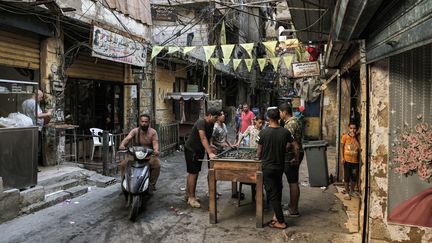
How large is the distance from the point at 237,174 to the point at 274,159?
675 mm

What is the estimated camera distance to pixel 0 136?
6090 millimetres

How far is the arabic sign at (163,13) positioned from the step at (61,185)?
39.7 ft

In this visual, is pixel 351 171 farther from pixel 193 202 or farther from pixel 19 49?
pixel 19 49

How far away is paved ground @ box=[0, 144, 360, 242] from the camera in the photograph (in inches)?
214

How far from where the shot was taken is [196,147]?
7.16 meters

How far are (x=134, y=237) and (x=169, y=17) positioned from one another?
14.9 meters

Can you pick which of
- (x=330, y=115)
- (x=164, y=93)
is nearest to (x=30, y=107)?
(x=164, y=93)

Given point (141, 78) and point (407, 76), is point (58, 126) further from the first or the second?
point (407, 76)

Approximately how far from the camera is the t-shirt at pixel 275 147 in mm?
5738

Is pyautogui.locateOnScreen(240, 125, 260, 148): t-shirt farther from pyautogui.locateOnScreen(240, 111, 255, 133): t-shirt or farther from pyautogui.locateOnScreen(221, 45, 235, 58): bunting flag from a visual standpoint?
pyautogui.locateOnScreen(221, 45, 235, 58): bunting flag

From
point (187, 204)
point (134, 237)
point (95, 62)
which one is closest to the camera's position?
point (134, 237)

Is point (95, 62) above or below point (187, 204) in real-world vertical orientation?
above

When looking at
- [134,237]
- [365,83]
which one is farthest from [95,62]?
[365,83]

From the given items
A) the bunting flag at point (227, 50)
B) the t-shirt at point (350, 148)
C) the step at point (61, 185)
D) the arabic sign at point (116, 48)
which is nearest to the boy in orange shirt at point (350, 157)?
the t-shirt at point (350, 148)
